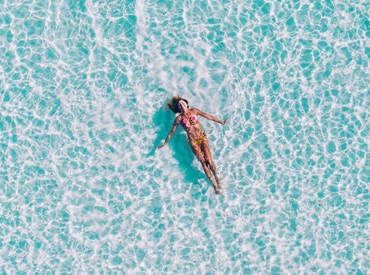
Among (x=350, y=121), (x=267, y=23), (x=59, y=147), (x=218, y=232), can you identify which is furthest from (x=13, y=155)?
(x=350, y=121)

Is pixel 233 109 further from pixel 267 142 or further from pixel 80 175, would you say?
pixel 80 175

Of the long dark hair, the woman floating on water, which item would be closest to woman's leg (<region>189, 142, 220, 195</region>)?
the woman floating on water

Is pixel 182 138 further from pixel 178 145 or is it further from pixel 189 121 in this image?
pixel 189 121

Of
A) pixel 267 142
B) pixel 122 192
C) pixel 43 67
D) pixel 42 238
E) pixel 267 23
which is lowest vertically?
pixel 42 238

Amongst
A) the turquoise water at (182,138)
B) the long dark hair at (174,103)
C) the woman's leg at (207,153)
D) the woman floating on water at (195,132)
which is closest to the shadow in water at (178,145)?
the turquoise water at (182,138)

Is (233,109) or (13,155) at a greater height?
(233,109)

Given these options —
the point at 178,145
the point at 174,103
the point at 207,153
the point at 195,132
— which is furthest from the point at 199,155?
the point at 174,103
